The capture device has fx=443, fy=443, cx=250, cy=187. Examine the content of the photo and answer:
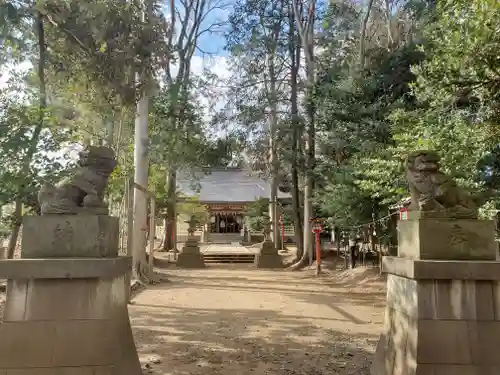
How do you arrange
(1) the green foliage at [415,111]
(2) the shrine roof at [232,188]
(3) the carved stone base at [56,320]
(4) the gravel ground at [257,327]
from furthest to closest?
(2) the shrine roof at [232,188] < (1) the green foliage at [415,111] < (4) the gravel ground at [257,327] < (3) the carved stone base at [56,320]

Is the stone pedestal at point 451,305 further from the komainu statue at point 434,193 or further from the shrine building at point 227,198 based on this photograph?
the shrine building at point 227,198

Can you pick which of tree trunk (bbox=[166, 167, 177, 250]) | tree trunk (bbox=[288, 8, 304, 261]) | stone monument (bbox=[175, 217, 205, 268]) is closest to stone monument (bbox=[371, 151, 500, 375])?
tree trunk (bbox=[288, 8, 304, 261])

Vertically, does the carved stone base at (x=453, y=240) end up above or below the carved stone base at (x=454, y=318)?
above

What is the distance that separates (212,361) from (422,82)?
19.0 ft

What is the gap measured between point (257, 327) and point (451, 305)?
3.78 metres

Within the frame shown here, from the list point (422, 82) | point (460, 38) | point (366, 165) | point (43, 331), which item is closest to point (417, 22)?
point (366, 165)

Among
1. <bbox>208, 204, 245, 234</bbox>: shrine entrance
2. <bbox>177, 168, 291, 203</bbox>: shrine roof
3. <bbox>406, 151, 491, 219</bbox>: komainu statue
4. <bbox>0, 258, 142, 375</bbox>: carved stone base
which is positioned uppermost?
<bbox>177, 168, 291, 203</bbox>: shrine roof

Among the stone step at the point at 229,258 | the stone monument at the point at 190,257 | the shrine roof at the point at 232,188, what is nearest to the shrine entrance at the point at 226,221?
the shrine roof at the point at 232,188

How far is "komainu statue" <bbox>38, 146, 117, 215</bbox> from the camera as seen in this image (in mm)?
3633

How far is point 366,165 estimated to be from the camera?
10.6m

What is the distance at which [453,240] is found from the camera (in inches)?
144

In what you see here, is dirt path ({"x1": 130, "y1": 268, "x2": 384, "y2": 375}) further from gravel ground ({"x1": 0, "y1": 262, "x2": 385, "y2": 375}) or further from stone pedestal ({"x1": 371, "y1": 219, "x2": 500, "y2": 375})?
stone pedestal ({"x1": 371, "y1": 219, "x2": 500, "y2": 375})

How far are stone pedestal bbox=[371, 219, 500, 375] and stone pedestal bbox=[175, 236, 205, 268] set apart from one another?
1480cm

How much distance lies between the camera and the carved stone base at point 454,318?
138 inches
